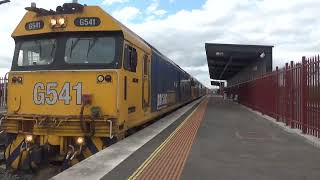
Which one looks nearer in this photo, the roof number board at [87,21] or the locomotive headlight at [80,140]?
the locomotive headlight at [80,140]

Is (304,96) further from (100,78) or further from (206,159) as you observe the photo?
(100,78)

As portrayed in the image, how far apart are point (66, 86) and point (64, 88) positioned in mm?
62

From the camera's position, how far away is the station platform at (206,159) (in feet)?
26.8

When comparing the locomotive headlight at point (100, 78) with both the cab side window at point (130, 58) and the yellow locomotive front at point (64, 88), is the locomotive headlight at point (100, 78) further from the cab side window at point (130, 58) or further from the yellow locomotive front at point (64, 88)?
the cab side window at point (130, 58)

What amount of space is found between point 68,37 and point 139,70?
Answer: 2.50 meters

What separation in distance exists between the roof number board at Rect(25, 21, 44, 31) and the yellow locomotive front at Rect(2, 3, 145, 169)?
2 centimetres

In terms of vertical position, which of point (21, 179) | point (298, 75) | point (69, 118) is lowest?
point (21, 179)

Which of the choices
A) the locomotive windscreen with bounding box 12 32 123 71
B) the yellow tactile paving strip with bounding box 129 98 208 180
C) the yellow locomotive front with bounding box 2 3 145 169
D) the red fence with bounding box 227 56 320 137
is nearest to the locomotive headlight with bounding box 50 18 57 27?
the yellow locomotive front with bounding box 2 3 145 169

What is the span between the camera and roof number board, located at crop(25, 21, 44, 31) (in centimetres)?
1136

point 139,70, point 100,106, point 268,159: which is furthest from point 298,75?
point 100,106

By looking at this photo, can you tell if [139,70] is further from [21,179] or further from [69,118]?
[21,179]

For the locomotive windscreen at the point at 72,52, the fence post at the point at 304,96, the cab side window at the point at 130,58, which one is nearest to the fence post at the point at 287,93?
the fence post at the point at 304,96

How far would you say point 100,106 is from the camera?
35.3 ft

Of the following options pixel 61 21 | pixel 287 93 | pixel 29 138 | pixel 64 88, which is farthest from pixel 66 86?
pixel 287 93
